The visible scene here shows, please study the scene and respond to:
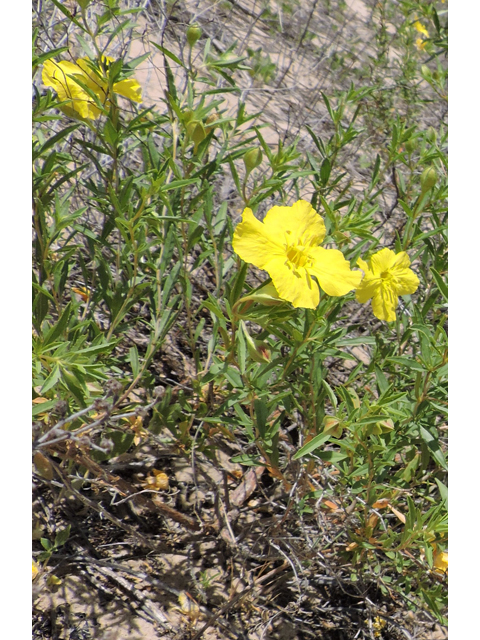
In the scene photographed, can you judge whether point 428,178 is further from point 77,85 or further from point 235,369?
point 77,85

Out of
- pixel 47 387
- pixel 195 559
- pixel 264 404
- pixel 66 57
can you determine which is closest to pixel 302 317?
pixel 264 404

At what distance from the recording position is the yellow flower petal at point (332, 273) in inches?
51.2

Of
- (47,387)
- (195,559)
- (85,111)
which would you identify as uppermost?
(85,111)

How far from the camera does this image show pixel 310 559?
Result: 5.63 feet

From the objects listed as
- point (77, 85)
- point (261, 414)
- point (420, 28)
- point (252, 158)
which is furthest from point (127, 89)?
point (420, 28)

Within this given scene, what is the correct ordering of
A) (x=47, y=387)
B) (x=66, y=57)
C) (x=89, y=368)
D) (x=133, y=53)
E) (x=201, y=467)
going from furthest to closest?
1. (x=133, y=53)
2. (x=66, y=57)
3. (x=201, y=467)
4. (x=89, y=368)
5. (x=47, y=387)

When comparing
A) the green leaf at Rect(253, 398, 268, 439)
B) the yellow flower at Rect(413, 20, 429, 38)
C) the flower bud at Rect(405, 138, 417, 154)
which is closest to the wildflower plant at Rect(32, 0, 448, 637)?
the green leaf at Rect(253, 398, 268, 439)

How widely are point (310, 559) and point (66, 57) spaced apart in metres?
2.29

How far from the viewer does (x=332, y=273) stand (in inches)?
51.9

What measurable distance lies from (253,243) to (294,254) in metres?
0.12

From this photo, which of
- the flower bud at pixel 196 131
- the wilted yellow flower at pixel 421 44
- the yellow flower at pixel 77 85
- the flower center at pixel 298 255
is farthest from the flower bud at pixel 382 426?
the wilted yellow flower at pixel 421 44

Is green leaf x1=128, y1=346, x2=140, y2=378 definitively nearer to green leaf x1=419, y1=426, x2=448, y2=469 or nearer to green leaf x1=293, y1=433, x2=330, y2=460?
green leaf x1=293, y1=433, x2=330, y2=460

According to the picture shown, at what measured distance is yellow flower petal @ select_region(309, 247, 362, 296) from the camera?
51.2 inches

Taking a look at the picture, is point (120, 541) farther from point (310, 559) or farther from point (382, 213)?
point (382, 213)
